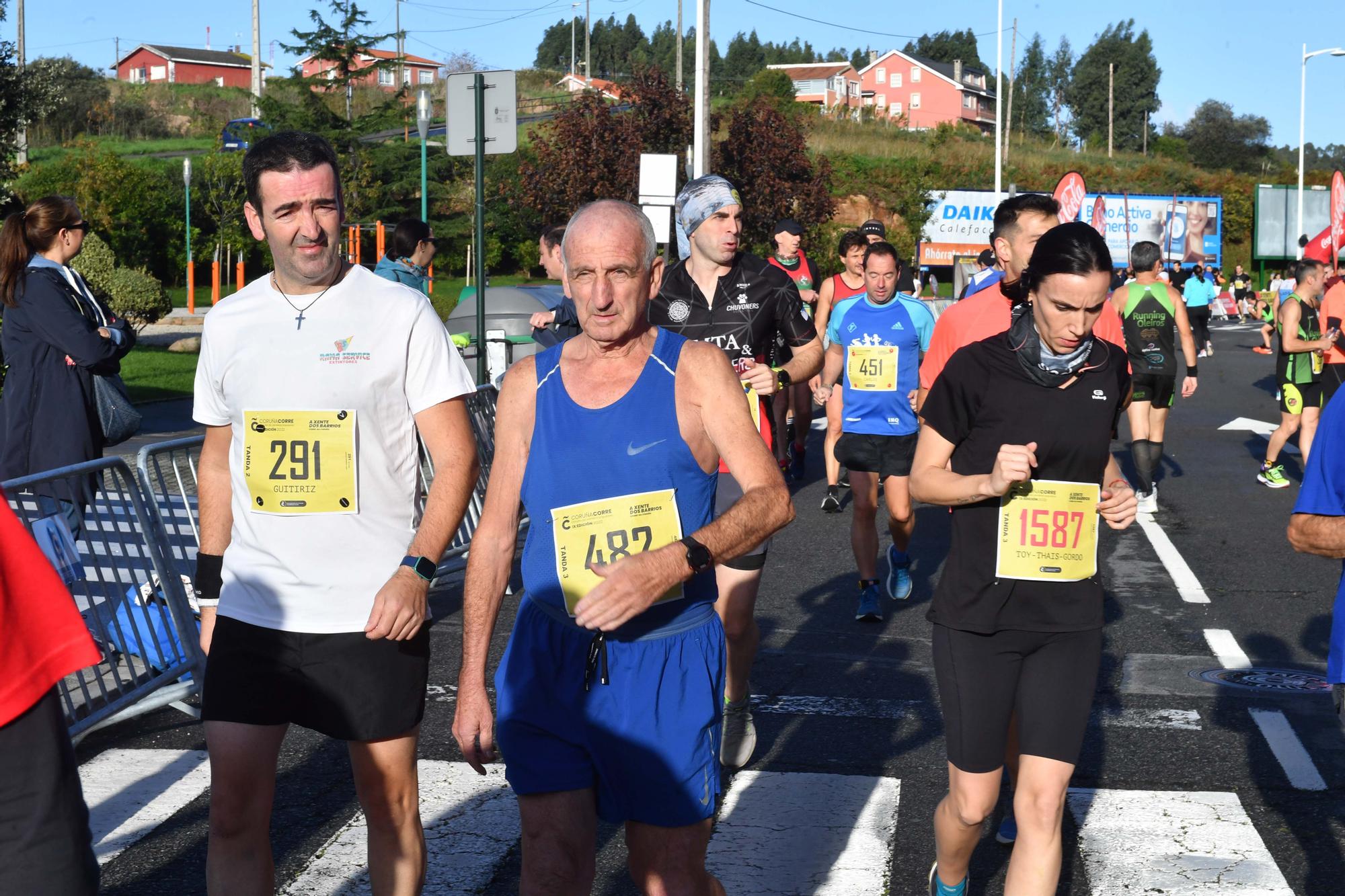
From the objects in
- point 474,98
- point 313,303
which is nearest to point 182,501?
point 313,303

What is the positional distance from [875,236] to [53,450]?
8034 mm

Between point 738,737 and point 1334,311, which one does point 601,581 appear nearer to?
point 738,737

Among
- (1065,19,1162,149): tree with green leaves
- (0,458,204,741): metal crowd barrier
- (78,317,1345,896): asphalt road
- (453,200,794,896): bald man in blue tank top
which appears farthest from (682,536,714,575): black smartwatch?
(1065,19,1162,149): tree with green leaves

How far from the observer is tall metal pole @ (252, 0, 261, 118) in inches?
1917

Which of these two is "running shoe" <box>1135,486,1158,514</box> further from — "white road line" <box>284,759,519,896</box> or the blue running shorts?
the blue running shorts

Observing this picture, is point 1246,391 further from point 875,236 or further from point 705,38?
point 875,236

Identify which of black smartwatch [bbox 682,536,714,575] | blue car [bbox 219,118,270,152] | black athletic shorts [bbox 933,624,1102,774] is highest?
blue car [bbox 219,118,270,152]

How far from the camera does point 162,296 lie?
27.1m

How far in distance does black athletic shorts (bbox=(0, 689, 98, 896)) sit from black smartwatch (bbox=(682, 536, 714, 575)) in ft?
4.08

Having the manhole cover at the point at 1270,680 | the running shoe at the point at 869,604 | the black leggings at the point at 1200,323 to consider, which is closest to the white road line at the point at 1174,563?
the manhole cover at the point at 1270,680

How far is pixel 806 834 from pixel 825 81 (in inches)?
5296

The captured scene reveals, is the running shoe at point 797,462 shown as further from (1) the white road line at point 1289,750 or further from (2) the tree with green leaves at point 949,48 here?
(2) the tree with green leaves at point 949,48

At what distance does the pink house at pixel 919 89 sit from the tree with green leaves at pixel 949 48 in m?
24.8

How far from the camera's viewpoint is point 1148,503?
12.3 m
